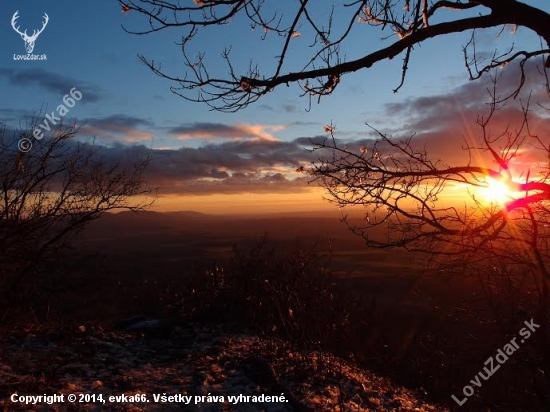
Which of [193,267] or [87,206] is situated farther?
[193,267]

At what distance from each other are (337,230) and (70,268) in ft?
561

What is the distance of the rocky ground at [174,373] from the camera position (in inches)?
233

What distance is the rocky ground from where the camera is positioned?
5.93 metres

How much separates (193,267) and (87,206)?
9105mm

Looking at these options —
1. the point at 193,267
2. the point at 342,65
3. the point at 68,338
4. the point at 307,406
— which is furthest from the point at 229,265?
the point at 342,65

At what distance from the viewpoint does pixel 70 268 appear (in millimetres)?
7305

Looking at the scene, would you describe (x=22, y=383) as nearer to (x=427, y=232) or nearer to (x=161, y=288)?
(x=427, y=232)

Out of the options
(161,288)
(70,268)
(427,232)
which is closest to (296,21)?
(427,232)

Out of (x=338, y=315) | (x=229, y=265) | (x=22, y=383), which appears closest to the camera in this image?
(x=22, y=383)

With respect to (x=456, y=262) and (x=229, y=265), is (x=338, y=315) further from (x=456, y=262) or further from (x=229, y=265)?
(x=456, y=262)

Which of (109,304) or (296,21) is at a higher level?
(296,21)

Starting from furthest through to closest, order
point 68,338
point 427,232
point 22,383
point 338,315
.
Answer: point 338,315 → point 68,338 → point 22,383 → point 427,232

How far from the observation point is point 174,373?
7445mm

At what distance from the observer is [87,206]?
24.6ft
